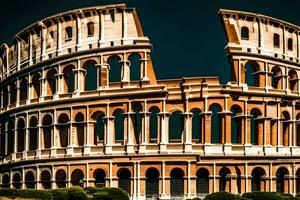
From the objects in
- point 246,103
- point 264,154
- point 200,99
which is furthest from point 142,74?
point 264,154

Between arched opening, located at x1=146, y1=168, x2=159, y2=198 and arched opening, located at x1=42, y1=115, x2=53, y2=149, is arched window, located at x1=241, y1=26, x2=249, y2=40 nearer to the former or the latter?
arched opening, located at x1=146, y1=168, x2=159, y2=198

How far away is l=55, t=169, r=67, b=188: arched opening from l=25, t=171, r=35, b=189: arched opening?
2.65m

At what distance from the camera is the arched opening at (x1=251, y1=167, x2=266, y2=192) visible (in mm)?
49188

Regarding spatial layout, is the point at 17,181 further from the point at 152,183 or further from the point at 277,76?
the point at 277,76

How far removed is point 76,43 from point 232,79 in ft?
46.2

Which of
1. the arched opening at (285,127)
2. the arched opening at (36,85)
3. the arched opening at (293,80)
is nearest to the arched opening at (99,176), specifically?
the arched opening at (36,85)

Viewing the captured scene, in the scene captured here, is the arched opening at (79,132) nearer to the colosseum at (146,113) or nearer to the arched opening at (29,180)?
the colosseum at (146,113)

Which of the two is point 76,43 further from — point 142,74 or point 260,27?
point 260,27

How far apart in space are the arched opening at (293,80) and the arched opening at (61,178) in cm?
2287

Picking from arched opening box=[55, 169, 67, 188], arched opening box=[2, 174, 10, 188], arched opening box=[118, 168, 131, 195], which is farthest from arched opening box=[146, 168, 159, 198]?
arched opening box=[2, 174, 10, 188]

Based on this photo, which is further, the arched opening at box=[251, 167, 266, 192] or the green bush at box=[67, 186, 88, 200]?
the arched opening at box=[251, 167, 266, 192]

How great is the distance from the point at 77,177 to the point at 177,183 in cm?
883

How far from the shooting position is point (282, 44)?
52688mm

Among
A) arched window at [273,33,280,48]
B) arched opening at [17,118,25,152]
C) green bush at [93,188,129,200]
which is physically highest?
arched window at [273,33,280,48]
